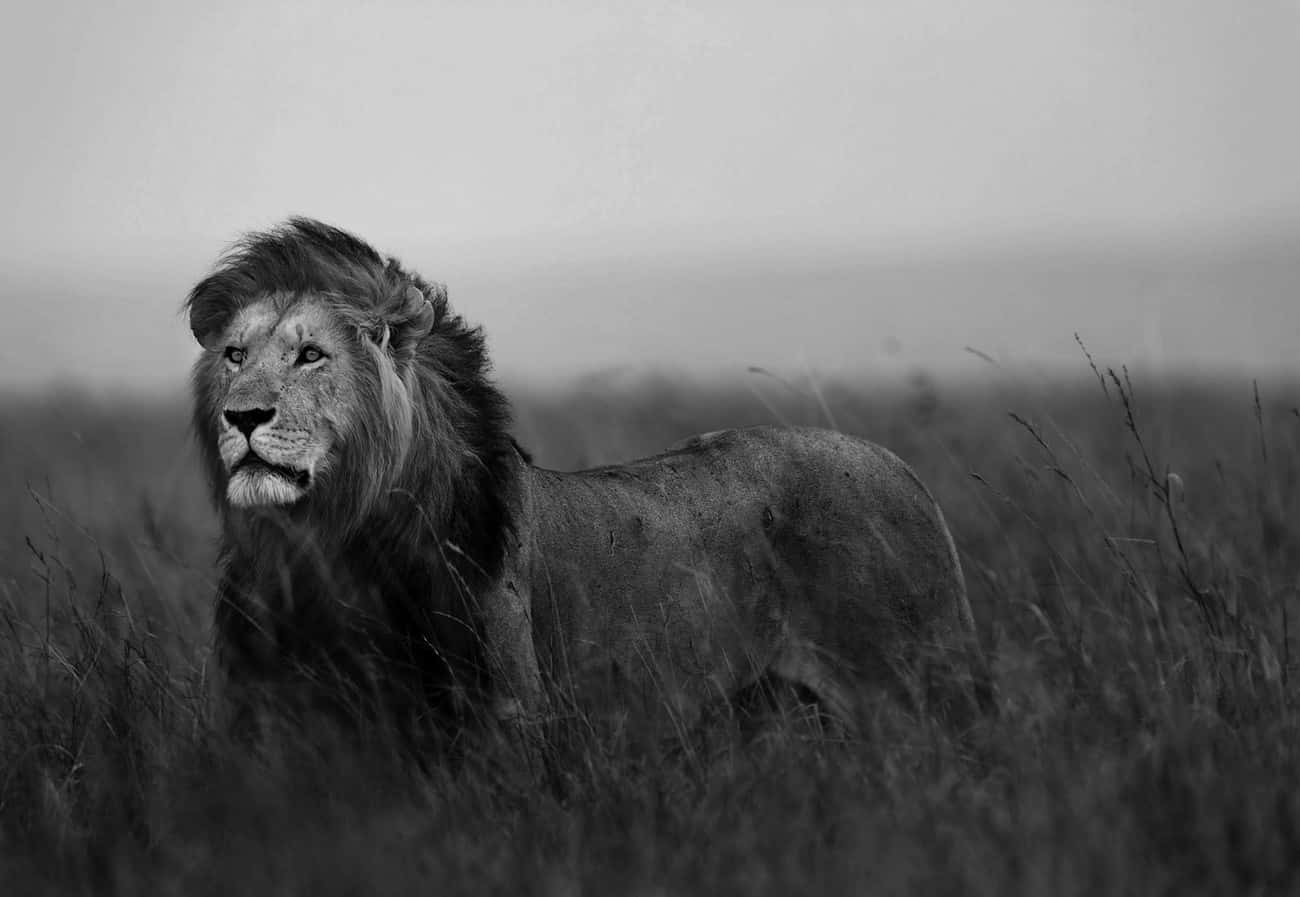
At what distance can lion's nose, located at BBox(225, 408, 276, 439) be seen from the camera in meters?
4.26

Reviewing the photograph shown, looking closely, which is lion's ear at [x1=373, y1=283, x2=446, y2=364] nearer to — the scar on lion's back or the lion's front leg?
the lion's front leg

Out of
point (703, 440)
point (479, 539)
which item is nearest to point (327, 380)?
point (479, 539)

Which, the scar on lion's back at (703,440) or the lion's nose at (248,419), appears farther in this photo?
the scar on lion's back at (703,440)

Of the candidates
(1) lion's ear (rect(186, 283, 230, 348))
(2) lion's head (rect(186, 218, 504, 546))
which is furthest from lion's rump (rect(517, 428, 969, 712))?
(1) lion's ear (rect(186, 283, 230, 348))

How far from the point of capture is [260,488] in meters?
4.25

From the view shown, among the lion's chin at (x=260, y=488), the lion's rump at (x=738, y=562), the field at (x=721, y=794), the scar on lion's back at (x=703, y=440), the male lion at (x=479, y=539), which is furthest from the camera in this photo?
the scar on lion's back at (x=703, y=440)

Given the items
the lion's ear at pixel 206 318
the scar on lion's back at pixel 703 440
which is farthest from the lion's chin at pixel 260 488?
the scar on lion's back at pixel 703 440

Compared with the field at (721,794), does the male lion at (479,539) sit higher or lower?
higher

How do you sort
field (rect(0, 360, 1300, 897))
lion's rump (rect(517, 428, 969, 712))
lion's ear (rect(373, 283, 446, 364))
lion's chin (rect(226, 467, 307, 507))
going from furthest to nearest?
lion's rump (rect(517, 428, 969, 712)) < lion's ear (rect(373, 283, 446, 364)) < lion's chin (rect(226, 467, 307, 507)) < field (rect(0, 360, 1300, 897))

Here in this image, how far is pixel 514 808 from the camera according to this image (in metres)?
4.02

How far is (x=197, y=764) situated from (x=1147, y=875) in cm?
255

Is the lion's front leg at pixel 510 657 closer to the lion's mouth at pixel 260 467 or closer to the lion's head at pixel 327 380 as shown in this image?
the lion's head at pixel 327 380

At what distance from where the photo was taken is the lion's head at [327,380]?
4.31 meters

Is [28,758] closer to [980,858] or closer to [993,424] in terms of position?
[980,858]
